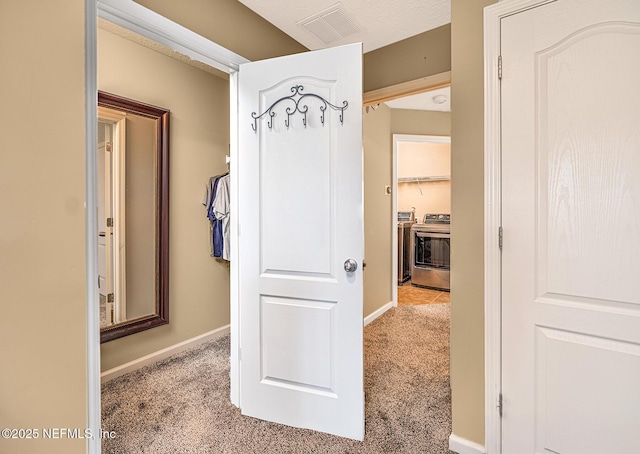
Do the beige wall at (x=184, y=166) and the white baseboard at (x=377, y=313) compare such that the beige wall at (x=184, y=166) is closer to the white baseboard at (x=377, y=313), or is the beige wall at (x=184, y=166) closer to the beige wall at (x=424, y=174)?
the white baseboard at (x=377, y=313)

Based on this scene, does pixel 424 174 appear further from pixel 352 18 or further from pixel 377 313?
pixel 352 18

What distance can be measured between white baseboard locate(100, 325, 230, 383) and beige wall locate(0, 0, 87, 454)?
1380 millimetres

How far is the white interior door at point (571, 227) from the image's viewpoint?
1093 mm

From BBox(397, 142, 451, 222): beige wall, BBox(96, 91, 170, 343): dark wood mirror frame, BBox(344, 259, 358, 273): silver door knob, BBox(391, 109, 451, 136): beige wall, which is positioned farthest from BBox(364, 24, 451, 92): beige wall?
BBox(397, 142, 451, 222): beige wall

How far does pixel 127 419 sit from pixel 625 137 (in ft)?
8.91

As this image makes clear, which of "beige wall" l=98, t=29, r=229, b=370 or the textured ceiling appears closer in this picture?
the textured ceiling

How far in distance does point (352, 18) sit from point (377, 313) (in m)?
2.88

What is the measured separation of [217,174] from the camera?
2922 millimetres

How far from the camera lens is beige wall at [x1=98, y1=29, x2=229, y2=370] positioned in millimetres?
2229

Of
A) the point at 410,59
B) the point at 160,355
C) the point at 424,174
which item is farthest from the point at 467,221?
the point at 424,174

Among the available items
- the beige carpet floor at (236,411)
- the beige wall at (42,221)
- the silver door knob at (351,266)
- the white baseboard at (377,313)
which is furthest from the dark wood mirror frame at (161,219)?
the white baseboard at (377,313)

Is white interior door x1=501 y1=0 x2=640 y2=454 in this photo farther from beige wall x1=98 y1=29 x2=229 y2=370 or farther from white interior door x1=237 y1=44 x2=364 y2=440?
beige wall x1=98 y1=29 x2=229 y2=370

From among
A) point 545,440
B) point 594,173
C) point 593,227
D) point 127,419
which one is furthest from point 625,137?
point 127,419

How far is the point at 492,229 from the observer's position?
1353 mm
